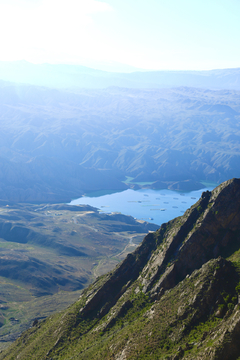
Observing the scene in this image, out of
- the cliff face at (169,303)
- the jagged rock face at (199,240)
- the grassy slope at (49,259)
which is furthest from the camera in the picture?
the grassy slope at (49,259)

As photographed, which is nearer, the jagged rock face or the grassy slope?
the jagged rock face

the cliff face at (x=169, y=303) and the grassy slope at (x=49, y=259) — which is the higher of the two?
the cliff face at (x=169, y=303)

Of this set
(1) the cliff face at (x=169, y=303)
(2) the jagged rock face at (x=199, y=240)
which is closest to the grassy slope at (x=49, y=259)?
(1) the cliff face at (x=169, y=303)

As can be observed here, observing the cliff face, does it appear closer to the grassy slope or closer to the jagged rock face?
the jagged rock face

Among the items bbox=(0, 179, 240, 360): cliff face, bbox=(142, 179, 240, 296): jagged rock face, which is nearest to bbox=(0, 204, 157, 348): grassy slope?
bbox=(0, 179, 240, 360): cliff face

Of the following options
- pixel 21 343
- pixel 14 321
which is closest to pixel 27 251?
pixel 14 321

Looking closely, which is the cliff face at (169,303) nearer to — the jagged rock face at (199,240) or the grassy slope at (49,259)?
the jagged rock face at (199,240)

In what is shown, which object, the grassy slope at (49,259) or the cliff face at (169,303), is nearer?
the cliff face at (169,303)

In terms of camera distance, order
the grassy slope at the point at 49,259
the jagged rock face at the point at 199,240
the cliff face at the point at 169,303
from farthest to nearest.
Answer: the grassy slope at the point at 49,259, the jagged rock face at the point at 199,240, the cliff face at the point at 169,303

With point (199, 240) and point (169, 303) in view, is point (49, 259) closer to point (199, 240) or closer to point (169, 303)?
point (199, 240)

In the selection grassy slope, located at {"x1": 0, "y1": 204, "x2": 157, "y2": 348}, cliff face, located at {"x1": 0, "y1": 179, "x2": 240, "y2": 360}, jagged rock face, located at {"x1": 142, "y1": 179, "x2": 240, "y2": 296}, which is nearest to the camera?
cliff face, located at {"x1": 0, "y1": 179, "x2": 240, "y2": 360}
